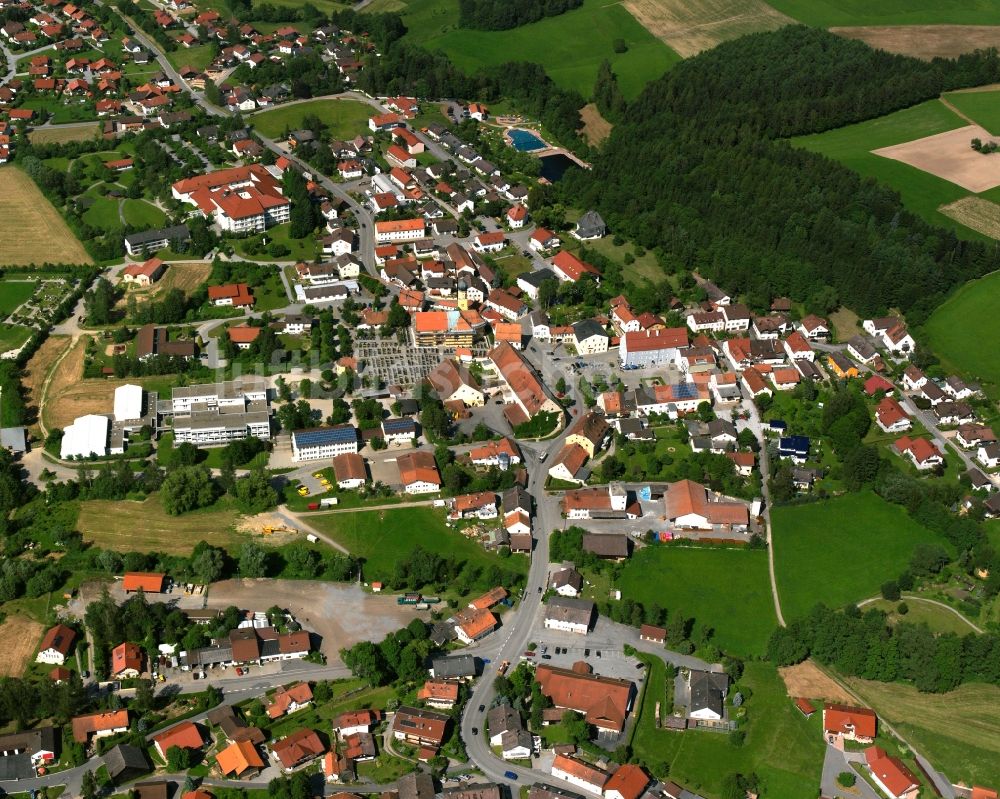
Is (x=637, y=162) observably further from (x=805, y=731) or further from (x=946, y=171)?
(x=805, y=731)

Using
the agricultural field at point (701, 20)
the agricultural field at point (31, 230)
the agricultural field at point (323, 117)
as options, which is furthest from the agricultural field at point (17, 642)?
the agricultural field at point (701, 20)

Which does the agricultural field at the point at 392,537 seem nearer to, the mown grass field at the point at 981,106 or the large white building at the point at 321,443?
the large white building at the point at 321,443

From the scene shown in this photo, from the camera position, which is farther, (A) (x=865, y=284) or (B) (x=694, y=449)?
(A) (x=865, y=284)

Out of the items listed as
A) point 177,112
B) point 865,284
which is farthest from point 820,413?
point 177,112

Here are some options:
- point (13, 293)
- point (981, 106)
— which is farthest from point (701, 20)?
point (13, 293)

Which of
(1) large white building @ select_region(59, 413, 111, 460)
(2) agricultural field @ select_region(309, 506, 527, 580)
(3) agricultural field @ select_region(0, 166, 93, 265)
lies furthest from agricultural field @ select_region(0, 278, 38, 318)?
(2) agricultural field @ select_region(309, 506, 527, 580)

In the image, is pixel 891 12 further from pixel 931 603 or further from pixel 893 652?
pixel 893 652
